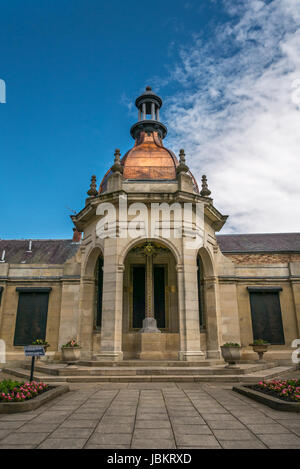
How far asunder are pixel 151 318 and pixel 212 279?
4.16m

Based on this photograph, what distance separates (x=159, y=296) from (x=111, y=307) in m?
5.08

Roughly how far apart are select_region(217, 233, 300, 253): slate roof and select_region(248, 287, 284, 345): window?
1089cm

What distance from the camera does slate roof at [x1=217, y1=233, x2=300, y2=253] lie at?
29.6 meters

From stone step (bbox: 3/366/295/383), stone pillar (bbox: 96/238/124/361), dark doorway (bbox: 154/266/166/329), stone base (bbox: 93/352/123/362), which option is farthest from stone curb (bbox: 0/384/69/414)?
dark doorway (bbox: 154/266/166/329)

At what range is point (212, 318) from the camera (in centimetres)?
1708

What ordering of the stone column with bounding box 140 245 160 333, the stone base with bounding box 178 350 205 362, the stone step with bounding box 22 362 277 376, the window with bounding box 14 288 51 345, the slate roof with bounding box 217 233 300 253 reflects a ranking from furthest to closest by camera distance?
the slate roof with bounding box 217 233 300 253
the window with bounding box 14 288 51 345
the stone column with bounding box 140 245 160 333
the stone base with bounding box 178 350 205 362
the stone step with bounding box 22 362 277 376

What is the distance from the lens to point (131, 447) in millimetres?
4484

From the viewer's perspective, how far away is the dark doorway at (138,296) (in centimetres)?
1839

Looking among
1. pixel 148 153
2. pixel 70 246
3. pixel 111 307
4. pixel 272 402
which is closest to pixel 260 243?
pixel 148 153

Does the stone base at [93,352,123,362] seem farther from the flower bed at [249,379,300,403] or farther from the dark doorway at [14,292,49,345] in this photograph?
the flower bed at [249,379,300,403]

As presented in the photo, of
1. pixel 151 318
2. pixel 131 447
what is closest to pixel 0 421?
pixel 131 447

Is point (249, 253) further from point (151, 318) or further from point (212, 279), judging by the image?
point (151, 318)

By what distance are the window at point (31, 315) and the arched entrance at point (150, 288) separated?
4.64m

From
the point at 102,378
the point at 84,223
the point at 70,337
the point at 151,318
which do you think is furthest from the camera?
the point at 84,223
